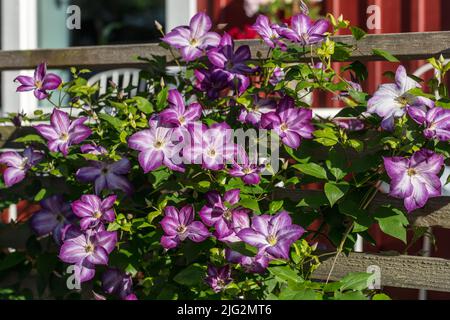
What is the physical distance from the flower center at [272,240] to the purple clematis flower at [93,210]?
45cm

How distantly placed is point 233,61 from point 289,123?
276mm

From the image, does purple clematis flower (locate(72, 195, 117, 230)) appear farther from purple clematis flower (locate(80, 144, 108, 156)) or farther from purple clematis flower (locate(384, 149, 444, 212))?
purple clematis flower (locate(384, 149, 444, 212))

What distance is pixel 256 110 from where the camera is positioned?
6.51ft

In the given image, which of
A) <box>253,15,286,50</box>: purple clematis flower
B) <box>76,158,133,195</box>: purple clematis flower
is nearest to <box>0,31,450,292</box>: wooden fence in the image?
<box>253,15,286,50</box>: purple clematis flower

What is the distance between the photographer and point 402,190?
1.68 meters

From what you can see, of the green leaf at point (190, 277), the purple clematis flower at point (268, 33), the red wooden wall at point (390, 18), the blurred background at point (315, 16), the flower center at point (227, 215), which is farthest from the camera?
the red wooden wall at point (390, 18)

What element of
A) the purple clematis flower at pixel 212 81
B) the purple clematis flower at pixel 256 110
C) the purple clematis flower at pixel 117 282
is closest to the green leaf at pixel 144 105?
the purple clematis flower at pixel 212 81

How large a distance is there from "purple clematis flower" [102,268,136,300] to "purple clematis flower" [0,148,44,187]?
0.42m

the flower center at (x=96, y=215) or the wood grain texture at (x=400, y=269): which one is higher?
the flower center at (x=96, y=215)

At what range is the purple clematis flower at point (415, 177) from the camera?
5.52ft

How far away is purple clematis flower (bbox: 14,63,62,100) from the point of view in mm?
2070

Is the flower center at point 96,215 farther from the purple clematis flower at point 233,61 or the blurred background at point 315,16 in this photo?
the blurred background at point 315,16

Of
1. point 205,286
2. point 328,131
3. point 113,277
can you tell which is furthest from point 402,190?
point 113,277
